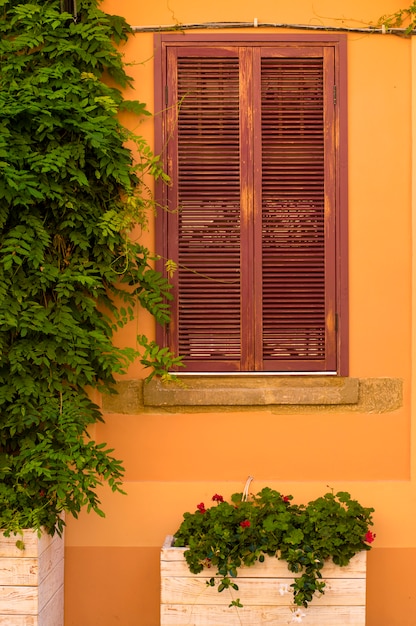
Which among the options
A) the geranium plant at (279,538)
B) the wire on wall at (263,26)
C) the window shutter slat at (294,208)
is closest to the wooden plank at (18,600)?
the geranium plant at (279,538)

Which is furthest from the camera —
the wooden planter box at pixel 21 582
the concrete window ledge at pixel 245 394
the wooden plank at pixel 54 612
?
the concrete window ledge at pixel 245 394

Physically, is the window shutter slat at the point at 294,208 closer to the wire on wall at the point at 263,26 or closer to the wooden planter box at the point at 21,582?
the wire on wall at the point at 263,26

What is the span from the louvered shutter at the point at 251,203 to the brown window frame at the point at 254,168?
0.01 metres

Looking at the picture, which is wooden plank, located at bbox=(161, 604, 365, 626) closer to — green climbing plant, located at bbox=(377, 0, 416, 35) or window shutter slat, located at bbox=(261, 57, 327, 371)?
window shutter slat, located at bbox=(261, 57, 327, 371)

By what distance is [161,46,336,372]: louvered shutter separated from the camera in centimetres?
484

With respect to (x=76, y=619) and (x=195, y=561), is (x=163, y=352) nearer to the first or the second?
(x=195, y=561)

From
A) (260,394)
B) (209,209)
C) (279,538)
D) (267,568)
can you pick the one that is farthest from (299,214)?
(267,568)

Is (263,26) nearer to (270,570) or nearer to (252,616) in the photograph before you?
(270,570)

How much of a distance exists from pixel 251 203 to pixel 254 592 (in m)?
2.23

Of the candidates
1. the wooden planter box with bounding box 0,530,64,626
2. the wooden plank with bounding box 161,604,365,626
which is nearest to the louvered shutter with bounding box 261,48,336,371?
the wooden plank with bounding box 161,604,365,626

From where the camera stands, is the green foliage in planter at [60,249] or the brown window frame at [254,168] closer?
the green foliage in planter at [60,249]

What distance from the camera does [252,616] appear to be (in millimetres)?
4312

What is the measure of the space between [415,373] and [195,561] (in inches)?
67.3

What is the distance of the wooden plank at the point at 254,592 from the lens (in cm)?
431
